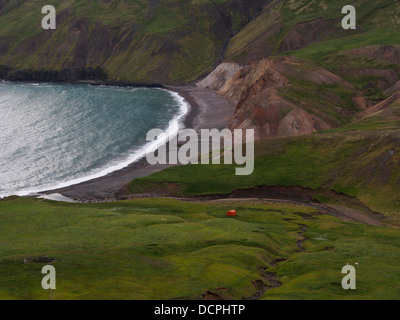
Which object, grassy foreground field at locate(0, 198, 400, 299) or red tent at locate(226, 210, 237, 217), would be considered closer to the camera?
grassy foreground field at locate(0, 198, 400, 299)

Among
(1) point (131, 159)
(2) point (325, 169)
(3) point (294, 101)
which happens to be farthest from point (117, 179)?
(3) point (294, 101)

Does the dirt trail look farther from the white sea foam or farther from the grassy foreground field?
the white sea foam

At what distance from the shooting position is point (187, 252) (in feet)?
181

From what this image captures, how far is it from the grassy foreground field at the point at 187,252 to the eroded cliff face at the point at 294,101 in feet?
148

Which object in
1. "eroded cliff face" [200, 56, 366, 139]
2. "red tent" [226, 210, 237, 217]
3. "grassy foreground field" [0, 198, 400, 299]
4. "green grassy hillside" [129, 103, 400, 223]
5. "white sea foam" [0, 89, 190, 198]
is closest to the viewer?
"grassy foreground field" [0, 198, 400, 299]

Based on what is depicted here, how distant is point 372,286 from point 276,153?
6298 centimetres

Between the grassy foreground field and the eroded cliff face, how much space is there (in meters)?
45.2

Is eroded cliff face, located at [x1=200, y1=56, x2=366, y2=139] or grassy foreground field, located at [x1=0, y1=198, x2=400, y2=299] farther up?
eroded cliff face, located at [x1=200, y1=56, x2=366, y2=139]

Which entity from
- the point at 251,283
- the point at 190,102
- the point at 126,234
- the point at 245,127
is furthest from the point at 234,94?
the point at 251,283

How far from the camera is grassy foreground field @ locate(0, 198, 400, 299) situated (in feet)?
137

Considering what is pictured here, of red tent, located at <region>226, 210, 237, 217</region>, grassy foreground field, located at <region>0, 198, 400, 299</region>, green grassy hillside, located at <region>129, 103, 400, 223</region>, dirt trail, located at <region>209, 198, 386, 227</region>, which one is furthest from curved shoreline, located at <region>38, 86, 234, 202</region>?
red tent, located at <region>226, 210, 237, 217</region>

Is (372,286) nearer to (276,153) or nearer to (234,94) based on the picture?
(276,153)

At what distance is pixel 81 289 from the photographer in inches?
1570

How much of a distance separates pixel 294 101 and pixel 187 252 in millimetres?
83974
